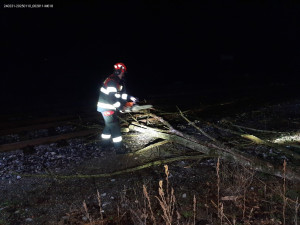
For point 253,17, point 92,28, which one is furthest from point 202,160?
point 253,17

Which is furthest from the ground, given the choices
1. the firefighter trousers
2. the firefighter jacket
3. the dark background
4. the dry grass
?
the dark background

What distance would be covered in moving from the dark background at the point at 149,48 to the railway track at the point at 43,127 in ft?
7.71

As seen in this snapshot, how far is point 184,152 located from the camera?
590cm

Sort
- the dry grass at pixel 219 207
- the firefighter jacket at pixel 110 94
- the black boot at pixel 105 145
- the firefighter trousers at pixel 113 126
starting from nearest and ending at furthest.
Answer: the dry grass at pixel 219 207
the firefighter jacket at pixel 110 94
the firefighter trousers at pixel 113 126
the black boot at pixel 105 145

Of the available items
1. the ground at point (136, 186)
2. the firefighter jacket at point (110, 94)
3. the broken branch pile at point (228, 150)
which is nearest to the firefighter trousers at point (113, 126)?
the firefighter jacket at point (110, 94)

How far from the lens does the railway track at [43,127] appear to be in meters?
6.49

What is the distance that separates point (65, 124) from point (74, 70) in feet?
43.4

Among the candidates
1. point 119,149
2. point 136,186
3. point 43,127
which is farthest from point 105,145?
point 43,127

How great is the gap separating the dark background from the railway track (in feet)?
7.71

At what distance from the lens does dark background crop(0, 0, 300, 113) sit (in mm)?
15992

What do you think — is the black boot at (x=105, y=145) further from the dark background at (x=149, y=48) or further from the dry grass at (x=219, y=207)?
the dark background at (x=149, y=48)

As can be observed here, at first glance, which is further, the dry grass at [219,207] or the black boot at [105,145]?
the black boot at [105,145]

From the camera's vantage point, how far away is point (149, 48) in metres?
26.2

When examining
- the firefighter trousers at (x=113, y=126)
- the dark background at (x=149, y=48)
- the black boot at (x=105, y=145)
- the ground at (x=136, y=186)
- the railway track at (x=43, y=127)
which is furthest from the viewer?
the dark background at (x=149, y=48)
